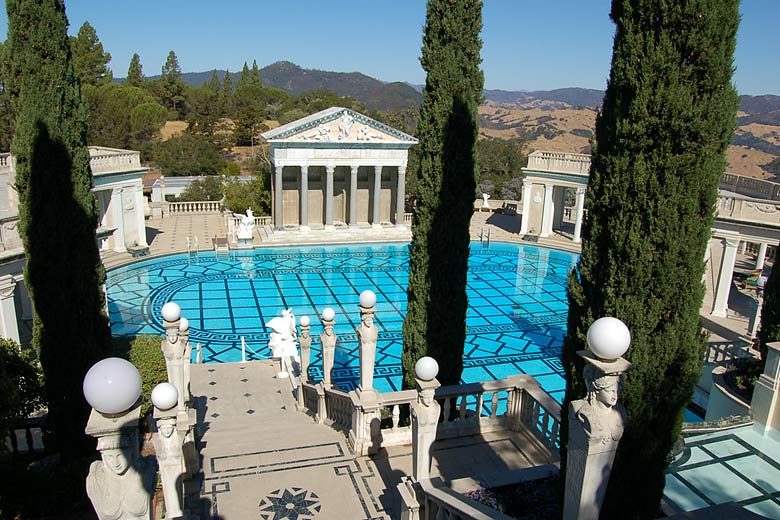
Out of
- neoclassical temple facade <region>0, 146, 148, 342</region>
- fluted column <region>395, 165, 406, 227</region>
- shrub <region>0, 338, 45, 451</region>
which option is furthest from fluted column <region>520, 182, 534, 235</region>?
shrub <region>0, 338, 45, 451</region>

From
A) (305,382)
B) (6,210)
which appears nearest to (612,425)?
(305,382)

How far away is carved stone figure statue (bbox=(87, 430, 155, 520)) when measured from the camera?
126 inches

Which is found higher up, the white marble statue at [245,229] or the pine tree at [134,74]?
the pine tree at [134,74]

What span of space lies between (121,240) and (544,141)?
87.0m

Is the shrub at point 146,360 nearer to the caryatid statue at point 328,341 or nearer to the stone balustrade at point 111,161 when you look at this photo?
the caryatid statue at point 328,341

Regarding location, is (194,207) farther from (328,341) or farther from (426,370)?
(426,370)

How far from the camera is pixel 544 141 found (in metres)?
99.6

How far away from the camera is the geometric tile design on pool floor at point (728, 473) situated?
6.34 m

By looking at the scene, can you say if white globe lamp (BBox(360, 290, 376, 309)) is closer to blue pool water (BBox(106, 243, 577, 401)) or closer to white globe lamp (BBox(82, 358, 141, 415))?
white globe lamp (BBox(82, 358, 141, 415))

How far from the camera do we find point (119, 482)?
10.7 ft

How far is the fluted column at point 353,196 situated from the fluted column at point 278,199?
3602 millimetres

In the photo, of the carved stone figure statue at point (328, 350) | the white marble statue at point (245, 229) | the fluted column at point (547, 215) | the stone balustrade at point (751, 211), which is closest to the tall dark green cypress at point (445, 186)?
Result: the carved stone figure statue at point (328, 350)

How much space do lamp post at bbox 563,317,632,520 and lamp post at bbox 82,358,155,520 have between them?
278 cm

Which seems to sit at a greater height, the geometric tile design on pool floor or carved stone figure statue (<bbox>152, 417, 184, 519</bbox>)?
carved stone figure statue (<bbox>152, 417, 184, 519</bbox>)
